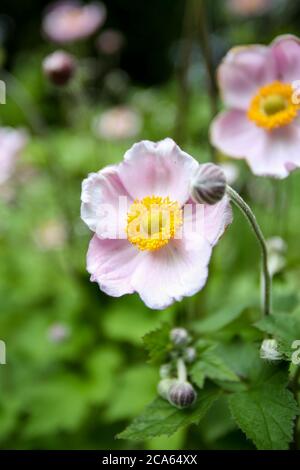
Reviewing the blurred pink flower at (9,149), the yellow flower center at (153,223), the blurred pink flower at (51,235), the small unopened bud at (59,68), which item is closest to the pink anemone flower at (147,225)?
the yellow flower center at (153,223)

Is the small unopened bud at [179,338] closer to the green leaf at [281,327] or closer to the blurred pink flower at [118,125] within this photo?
the green leaf at [281,327]

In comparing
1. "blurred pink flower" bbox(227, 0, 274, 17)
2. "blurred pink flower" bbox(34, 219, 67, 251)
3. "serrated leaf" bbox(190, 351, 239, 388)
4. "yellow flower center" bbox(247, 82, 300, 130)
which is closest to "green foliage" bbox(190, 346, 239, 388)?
"serrated leaf" bbox(190, 351, 239, 388)

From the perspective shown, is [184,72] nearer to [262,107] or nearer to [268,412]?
[262,107]

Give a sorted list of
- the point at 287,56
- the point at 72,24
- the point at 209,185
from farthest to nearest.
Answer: the point at 72,24, the point at 287,56, the point at 209,185

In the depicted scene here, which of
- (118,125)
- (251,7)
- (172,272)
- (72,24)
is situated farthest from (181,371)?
(251,7)

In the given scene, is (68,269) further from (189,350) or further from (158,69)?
(158,69)

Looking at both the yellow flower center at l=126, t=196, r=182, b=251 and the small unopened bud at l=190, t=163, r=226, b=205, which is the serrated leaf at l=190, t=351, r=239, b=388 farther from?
the small unopened bud at l=190, t=163, r=226, b=205

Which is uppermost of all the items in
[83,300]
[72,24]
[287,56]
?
[72,24]
